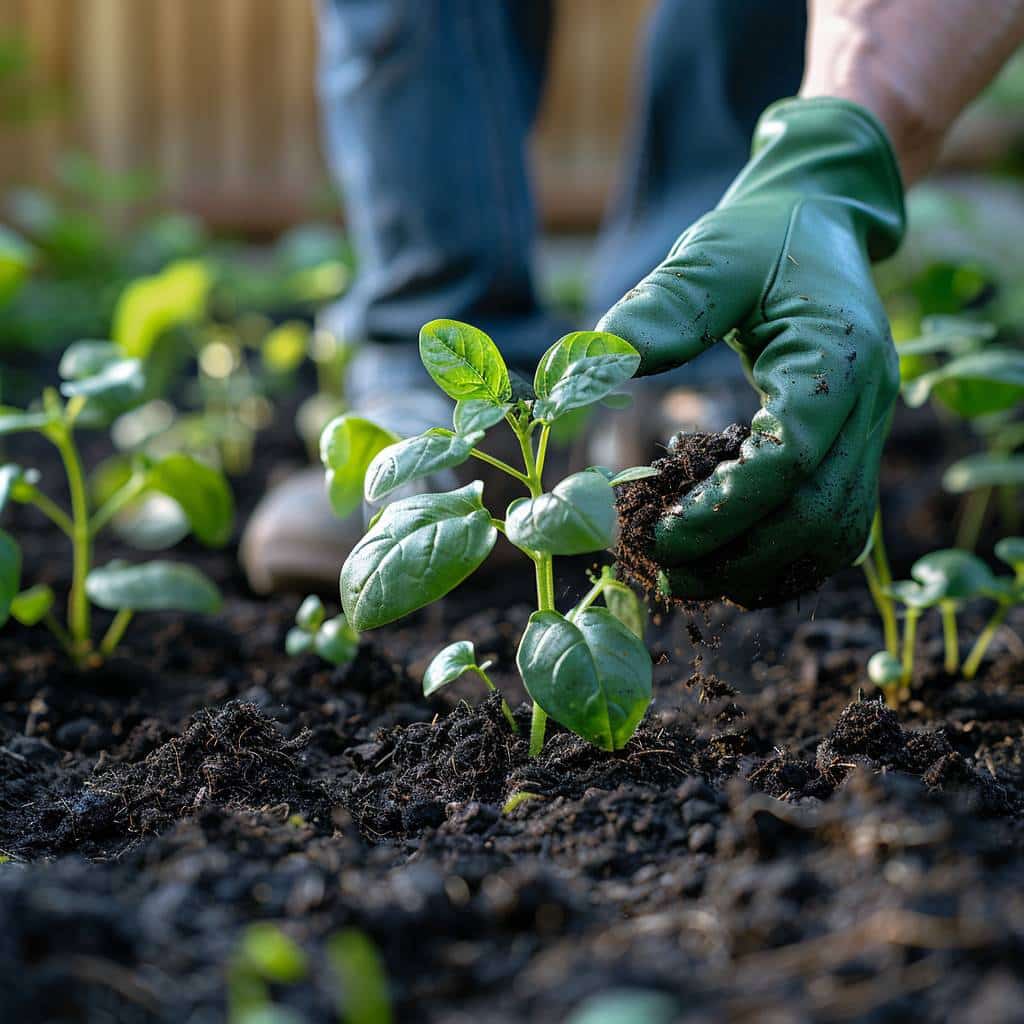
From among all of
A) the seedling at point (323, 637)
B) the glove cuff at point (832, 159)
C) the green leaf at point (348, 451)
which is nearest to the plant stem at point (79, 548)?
the seedling at point (323, 637)

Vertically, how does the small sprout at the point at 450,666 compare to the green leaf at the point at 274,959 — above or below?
below

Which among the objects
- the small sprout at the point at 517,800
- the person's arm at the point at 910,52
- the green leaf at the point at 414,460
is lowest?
the small sprout at the point at 517,800

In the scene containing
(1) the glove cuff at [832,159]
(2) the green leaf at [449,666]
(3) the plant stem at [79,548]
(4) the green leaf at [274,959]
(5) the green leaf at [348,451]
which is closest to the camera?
(4) the green leaf at [274,959]

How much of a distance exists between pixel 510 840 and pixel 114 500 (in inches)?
41.3

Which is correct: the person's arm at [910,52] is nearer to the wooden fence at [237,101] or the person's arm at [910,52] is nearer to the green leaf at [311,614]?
the green leaf at [311,614]

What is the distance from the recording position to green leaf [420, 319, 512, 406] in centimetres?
119

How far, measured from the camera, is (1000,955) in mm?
775

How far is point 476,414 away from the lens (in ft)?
3.68

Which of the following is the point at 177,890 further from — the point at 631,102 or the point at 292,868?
the point at 631,102

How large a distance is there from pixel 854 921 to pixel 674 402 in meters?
2.09

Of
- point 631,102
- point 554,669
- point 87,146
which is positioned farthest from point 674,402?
point 87,146

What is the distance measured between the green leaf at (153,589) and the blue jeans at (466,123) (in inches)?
41.2

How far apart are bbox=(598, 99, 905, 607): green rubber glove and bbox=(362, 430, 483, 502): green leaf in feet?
0.80

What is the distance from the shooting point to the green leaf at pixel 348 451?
4.49 ft
